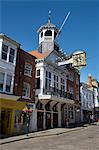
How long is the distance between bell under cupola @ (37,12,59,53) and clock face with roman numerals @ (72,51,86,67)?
15.3 metres

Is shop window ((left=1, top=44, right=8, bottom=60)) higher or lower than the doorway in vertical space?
higher

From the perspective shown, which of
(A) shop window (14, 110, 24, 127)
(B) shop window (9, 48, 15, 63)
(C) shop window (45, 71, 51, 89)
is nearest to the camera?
(B) shop window (9, 48, 15, 63)

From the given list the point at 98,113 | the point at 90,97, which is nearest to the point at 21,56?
the point at 90,97

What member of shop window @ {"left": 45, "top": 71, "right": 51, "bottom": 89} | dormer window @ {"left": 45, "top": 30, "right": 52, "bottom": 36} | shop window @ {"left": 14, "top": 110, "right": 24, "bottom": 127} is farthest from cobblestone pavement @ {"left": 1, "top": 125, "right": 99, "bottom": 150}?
dormer window @ {"left": 45, "top": 30, "right": 52, "bottom": 36}

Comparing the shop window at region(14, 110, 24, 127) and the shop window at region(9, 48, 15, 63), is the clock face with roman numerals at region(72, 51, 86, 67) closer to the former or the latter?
the shop window at region(9, 48, 15, 63)

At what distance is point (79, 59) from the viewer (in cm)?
1723

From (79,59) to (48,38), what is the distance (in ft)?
56.2

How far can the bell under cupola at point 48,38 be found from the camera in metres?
32.9

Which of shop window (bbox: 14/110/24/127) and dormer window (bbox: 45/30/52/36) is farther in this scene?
dormer window (bbox: 45/30/52/36)

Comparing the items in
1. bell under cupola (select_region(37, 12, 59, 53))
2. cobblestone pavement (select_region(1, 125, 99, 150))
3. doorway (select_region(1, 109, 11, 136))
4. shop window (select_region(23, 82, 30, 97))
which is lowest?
cobblestone pavement (select_region(1, 125, 99, 150))

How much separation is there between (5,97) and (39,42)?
17.7 meters

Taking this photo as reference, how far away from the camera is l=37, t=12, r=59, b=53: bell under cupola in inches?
1296

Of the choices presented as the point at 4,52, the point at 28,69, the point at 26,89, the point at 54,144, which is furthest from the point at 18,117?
the point at 54,144

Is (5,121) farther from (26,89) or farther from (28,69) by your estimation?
(28,69)
